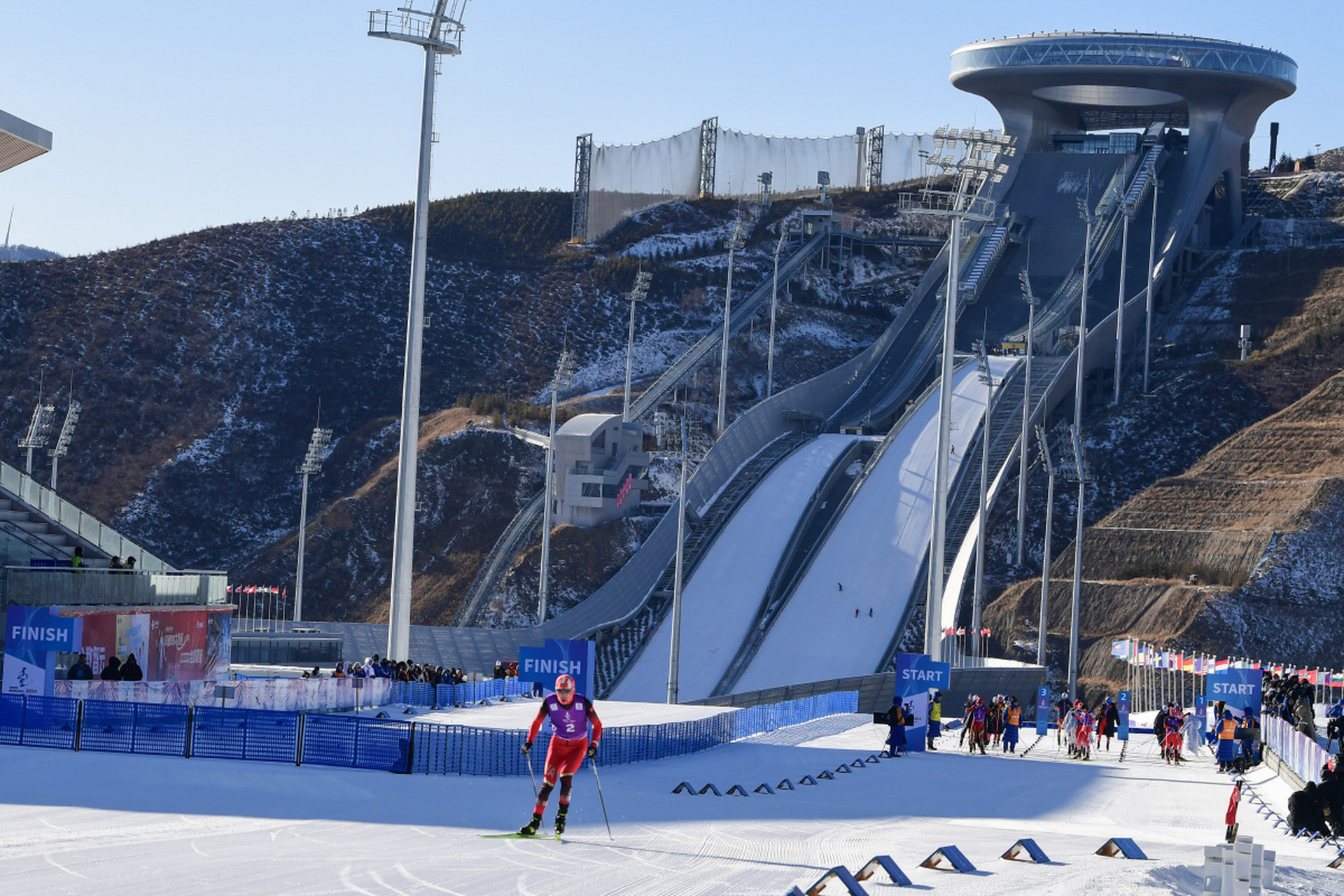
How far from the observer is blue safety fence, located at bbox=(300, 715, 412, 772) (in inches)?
858

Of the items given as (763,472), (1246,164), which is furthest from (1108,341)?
(1246,164)

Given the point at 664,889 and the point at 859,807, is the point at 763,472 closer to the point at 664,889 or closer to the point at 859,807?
the point at 859,807

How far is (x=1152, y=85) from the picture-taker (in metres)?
98.9

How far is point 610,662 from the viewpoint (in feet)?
178

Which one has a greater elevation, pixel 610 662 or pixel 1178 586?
pixel 1178 586

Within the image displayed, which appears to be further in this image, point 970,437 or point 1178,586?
point 970,437

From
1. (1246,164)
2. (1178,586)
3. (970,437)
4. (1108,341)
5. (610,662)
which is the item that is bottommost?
(610,662)

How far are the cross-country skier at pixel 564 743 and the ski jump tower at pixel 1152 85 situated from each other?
82.0m

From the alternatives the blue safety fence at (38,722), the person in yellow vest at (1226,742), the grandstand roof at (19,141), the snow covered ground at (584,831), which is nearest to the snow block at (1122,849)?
the snow covered ground at (584,831)

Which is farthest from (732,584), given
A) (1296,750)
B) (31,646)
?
(31,646)

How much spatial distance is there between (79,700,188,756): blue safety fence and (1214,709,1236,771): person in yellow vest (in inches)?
714

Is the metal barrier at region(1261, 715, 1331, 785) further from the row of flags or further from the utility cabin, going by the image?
the utility cabin

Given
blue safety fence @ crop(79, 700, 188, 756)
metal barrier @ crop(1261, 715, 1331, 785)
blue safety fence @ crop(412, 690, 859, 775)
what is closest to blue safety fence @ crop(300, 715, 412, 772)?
blue safety fence @ crop(412, 690, 859, 775)

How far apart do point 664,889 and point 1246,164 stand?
111020 mm
